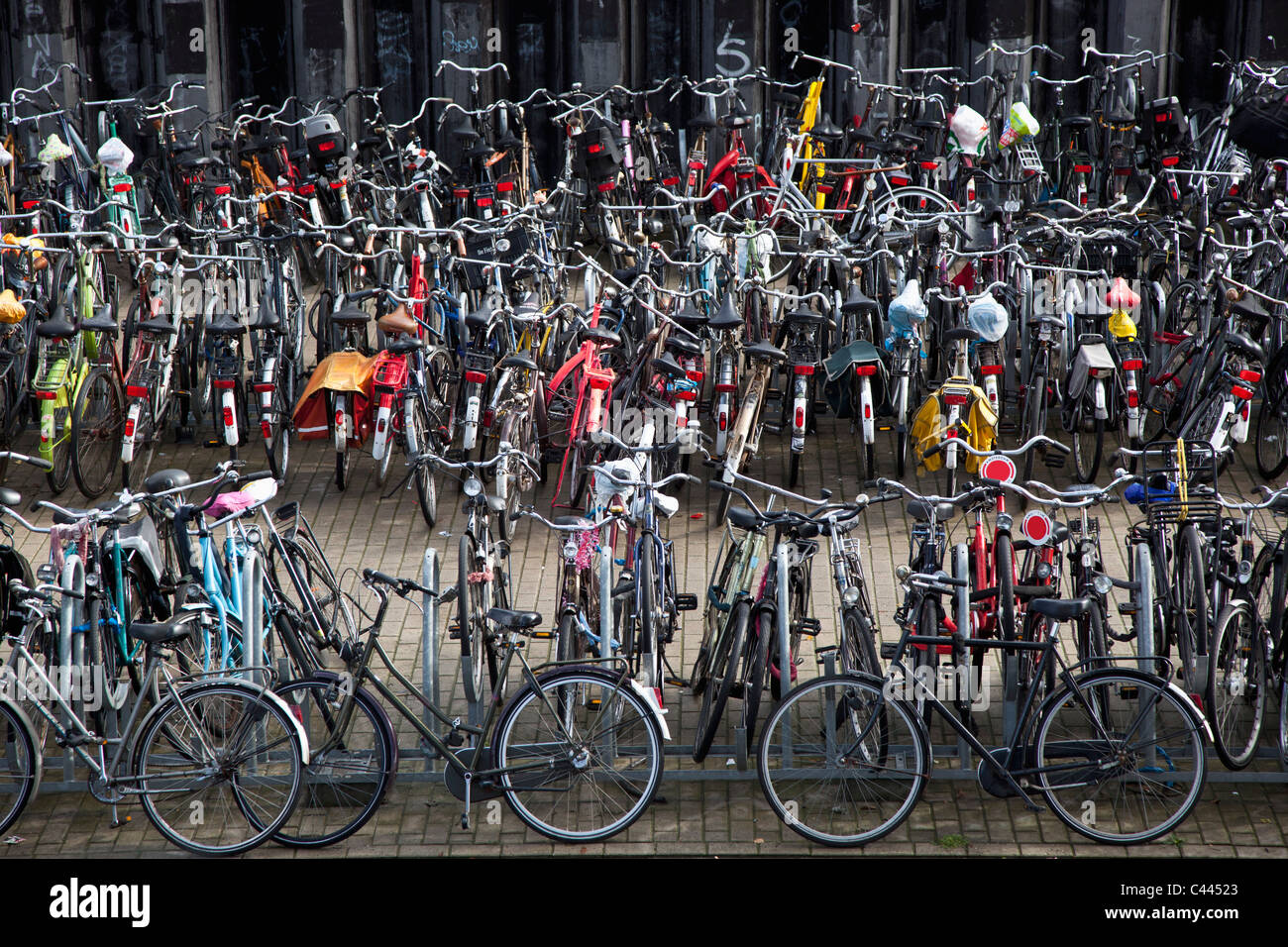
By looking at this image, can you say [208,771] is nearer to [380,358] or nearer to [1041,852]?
[1041,852]

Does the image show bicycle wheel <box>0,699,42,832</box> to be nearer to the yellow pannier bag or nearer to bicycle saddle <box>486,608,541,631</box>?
bicycle saddle <box>486,608,541,631</box>

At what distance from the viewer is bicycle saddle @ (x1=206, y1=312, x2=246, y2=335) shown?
28.8ft

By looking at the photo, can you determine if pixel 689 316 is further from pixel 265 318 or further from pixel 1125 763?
pixel 1125 763

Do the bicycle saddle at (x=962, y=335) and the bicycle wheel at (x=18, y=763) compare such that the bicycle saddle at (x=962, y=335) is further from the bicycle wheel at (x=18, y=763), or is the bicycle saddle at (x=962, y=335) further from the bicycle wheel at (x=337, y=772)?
the bicycle wheel at (x=18, y=763)

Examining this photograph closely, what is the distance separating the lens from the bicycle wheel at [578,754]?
552cm

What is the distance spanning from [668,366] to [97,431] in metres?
3.27

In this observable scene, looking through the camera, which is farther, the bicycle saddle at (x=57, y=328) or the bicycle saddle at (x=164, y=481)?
the bicycle saddle at (x=57, y=328)

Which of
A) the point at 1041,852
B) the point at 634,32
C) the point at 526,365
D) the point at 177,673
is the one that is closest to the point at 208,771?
the point at 177,673

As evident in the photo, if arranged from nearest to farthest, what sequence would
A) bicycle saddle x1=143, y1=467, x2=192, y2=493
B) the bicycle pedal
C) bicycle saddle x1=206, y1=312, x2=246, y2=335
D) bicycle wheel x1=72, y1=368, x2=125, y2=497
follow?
the bicycle pedal < bicycle saddle x1=143, y1=467, x2=192, y2=493 < bicycle wheel x1=72, y1=368, x2=125, y2=497 < bicycle saddle x1=206, y1=312, x2=246, y2=335

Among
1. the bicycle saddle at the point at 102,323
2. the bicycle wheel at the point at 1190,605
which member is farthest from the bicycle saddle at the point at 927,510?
the bicycle saddle at the point at 102,323

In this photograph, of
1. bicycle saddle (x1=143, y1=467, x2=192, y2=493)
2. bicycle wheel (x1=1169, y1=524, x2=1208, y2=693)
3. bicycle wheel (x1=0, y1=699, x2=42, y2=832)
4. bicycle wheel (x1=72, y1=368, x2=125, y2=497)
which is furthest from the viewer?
bicycle wheel (x1=72, y1=368, x2=125, y2=497)

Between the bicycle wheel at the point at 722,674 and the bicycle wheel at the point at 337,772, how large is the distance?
1155mm

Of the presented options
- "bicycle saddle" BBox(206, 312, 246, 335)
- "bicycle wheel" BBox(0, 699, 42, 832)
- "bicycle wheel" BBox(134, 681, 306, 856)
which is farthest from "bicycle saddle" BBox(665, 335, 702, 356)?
"bicycle wheel" BBox(0, 699, 42, 832)

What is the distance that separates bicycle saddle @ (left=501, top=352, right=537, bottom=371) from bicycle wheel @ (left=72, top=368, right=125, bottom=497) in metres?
2.26
